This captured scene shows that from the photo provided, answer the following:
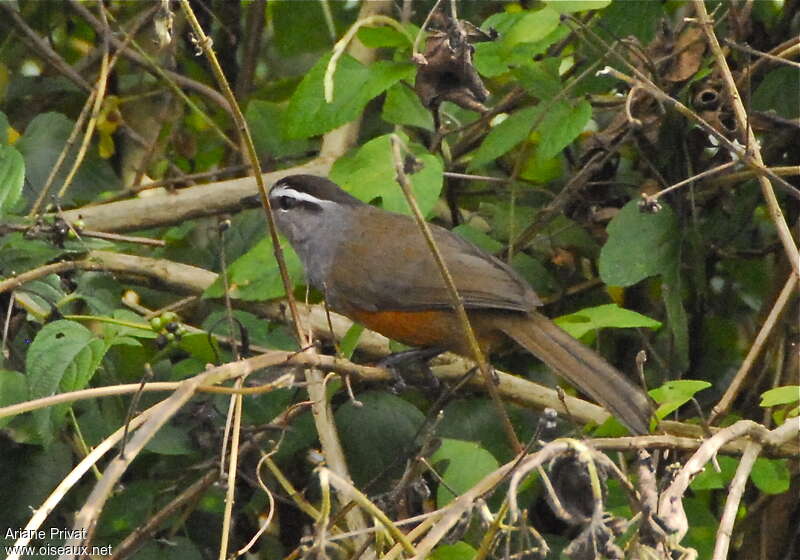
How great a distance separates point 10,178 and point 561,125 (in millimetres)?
1795

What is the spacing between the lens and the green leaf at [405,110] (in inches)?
157

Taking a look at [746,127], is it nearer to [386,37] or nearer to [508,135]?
[508,135]

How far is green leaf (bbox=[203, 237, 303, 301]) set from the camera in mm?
3812

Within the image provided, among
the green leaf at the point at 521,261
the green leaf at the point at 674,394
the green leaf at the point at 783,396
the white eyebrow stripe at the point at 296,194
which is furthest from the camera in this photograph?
the white eyebrow stripe at the point at 296,194

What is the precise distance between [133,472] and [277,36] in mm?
2063

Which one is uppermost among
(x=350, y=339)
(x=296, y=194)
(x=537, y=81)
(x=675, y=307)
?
(x=537, y=81)

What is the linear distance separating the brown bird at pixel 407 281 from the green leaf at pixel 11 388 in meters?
1.29

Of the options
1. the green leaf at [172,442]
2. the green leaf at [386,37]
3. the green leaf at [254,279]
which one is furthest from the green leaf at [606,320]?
the green leaf at [172,442]

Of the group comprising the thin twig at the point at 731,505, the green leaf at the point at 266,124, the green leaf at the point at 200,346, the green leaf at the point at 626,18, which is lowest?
the green leaf at the point at 200,346

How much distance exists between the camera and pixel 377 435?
3.80 meters

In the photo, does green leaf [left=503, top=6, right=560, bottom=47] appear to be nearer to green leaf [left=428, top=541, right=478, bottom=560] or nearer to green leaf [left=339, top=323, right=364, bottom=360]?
green leaf [left=339, top=323, right=364, bottom=360]

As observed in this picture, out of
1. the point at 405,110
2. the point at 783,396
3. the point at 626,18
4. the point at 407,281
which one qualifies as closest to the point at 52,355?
the point at 405,110

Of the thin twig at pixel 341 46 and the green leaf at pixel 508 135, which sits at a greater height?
the thin twig at pixel 341 46

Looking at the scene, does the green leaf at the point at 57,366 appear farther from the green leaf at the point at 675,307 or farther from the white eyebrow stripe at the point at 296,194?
the green leaf at the point at 675,307
